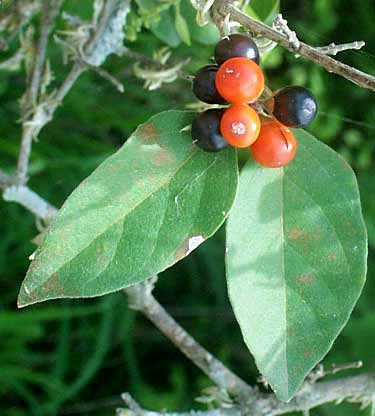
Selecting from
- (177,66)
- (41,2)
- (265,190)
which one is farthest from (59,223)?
(41,2)

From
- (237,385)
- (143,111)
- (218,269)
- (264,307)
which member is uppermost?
(264,307)

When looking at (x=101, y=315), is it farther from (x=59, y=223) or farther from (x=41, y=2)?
(x=59, y=223)

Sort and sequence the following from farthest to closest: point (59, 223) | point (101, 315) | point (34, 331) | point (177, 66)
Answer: point (101, 315) → point (34, 331) → point (177, 66) → point (59, 223)

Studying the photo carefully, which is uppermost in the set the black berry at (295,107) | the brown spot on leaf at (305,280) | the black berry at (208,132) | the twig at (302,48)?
the twig at (302,48)

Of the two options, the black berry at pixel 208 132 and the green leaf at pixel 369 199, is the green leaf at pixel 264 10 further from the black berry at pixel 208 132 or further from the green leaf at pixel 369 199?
the green leaf at pixel 369 199

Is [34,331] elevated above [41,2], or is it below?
below

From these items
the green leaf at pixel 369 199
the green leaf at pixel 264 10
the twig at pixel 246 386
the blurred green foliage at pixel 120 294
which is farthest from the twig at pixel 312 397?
the green leaf at pixel 369 199
